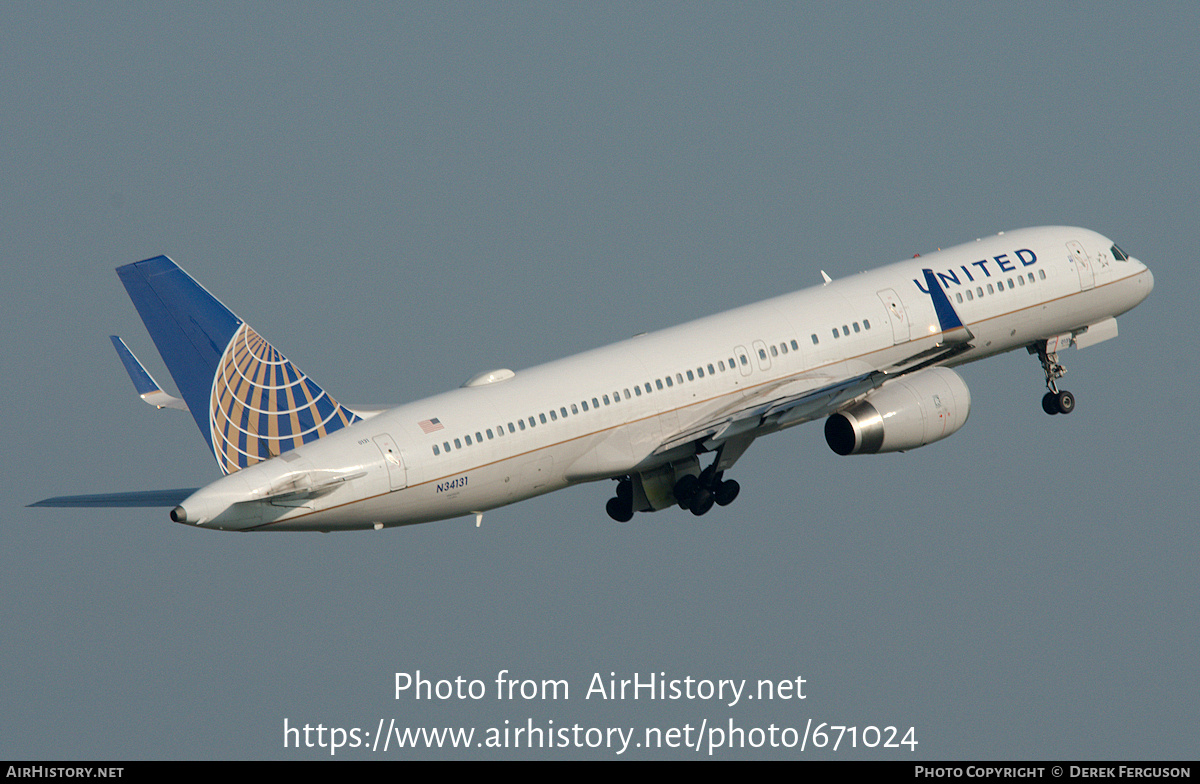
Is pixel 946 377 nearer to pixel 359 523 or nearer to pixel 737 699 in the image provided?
pixel 737 699

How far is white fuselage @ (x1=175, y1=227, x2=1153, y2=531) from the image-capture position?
1793 inches

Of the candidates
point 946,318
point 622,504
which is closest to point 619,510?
point 622,504

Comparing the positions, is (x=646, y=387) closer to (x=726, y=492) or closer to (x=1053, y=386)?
(x=726, y=492)

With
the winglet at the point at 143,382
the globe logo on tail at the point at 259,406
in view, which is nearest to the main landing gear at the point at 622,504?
the globe logo on tail at the point at 259,406

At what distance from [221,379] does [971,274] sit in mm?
22420

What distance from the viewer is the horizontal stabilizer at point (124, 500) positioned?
4625 centimetres

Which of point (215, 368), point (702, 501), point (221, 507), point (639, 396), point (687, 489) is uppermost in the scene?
point (639, 396)

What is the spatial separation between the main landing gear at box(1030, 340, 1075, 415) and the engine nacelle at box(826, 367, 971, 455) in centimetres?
774

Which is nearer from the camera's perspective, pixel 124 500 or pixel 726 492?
pixel 124 500

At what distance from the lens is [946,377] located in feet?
170

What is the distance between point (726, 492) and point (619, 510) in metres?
3.26

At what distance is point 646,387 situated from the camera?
4953 cm

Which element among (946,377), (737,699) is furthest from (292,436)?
(946,377)

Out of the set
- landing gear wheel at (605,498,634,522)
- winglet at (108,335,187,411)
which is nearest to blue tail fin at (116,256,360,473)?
winglet at (108,335,187,411)
